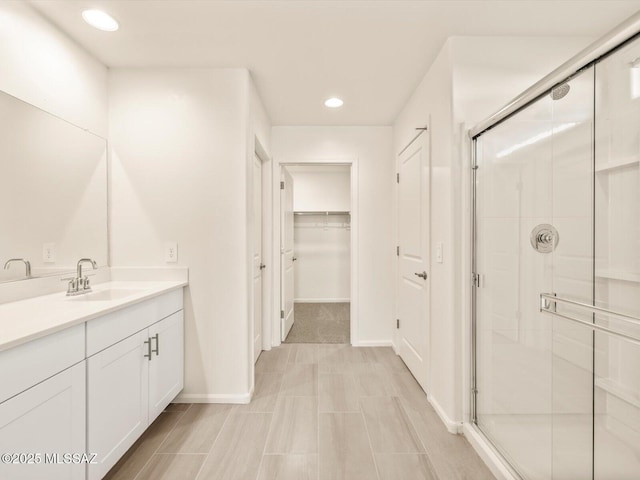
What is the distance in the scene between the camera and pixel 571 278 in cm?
143

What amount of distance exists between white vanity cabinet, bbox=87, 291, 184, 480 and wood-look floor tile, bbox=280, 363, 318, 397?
824 millimetres

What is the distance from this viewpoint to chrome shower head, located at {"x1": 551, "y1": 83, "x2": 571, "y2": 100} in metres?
1.40

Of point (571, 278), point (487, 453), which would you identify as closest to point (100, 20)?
point (571, 278)

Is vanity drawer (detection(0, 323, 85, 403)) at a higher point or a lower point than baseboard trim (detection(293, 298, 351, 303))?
higher

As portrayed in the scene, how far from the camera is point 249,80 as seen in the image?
8.26 ft

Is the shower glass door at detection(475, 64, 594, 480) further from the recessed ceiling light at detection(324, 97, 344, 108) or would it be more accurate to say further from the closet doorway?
the closet doorway

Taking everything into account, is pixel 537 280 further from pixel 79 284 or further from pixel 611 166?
pixel 79 284

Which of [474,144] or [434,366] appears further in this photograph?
[434,366]

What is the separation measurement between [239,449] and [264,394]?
26.5 inches

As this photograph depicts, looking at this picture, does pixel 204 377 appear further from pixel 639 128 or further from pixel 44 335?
pixel 639 128

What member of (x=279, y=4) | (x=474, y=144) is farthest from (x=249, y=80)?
(x=474, y=144)

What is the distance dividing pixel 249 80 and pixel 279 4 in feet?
2.62

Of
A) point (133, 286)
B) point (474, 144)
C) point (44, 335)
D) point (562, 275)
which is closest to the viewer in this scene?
point (44, 335)

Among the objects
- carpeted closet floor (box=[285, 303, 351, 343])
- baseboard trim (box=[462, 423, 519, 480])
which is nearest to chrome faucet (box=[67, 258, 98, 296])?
carpeted closet floor (box=[285, 303, 351, 343])
